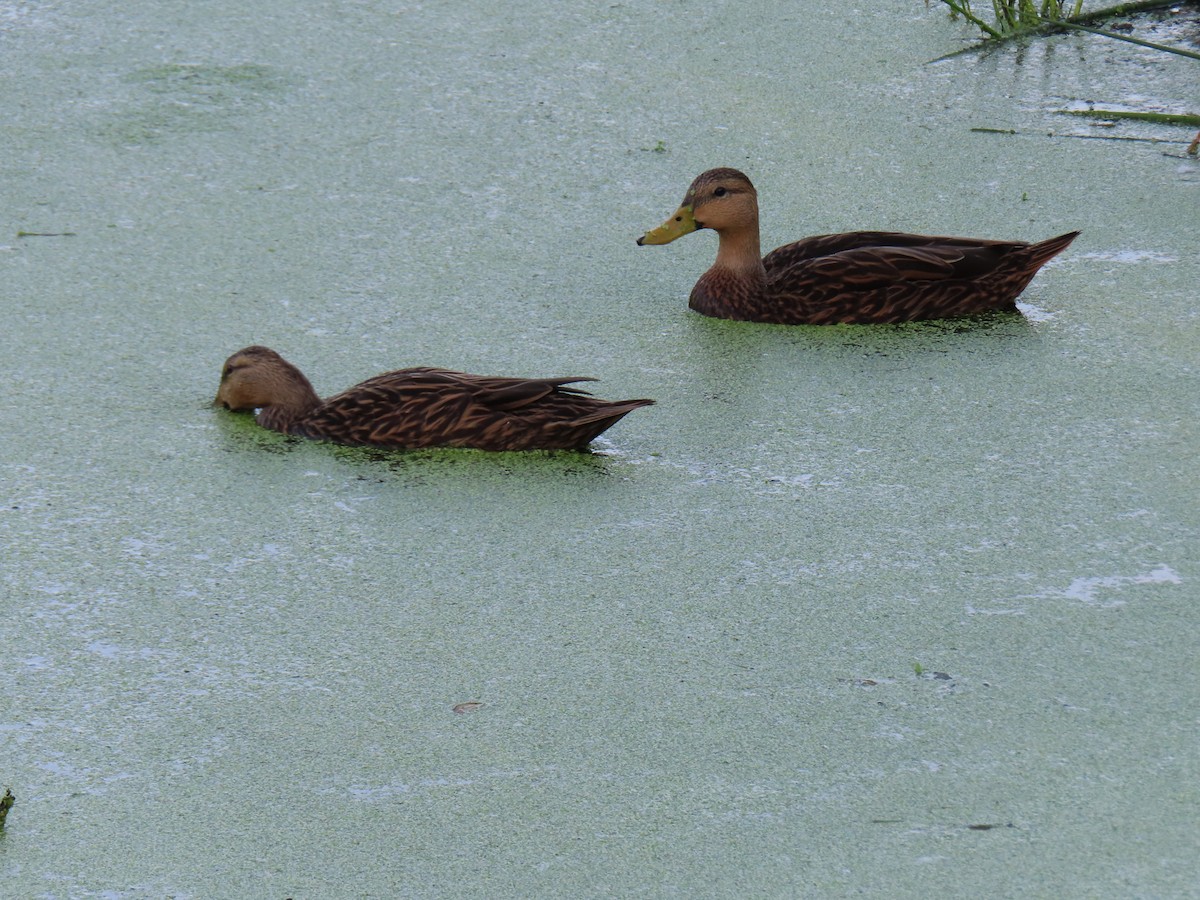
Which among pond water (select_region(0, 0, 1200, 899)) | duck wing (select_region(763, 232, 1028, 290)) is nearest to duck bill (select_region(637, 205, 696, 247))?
pond water (select_region(0, 0, 1200, 899))

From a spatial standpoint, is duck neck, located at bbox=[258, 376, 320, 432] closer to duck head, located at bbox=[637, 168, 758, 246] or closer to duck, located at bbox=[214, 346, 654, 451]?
duck, located at bbox=[214, 346, 654, 451]

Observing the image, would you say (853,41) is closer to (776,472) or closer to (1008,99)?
(1008,99)

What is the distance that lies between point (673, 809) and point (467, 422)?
1415mm

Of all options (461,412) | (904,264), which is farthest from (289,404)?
(904,264)

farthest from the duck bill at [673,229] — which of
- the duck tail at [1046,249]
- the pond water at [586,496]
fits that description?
the duck tail at [1046,249]

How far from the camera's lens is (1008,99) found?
588 cm

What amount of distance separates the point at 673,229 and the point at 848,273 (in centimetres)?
53

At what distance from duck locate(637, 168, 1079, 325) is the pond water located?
2.9 inches

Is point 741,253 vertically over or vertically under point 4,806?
over

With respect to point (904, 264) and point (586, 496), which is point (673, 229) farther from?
point (586, 496)

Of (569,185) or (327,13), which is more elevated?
(327,13)

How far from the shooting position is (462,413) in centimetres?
381

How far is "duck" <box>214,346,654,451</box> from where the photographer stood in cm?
380

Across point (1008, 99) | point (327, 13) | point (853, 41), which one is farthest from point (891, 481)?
point (327, 13)
